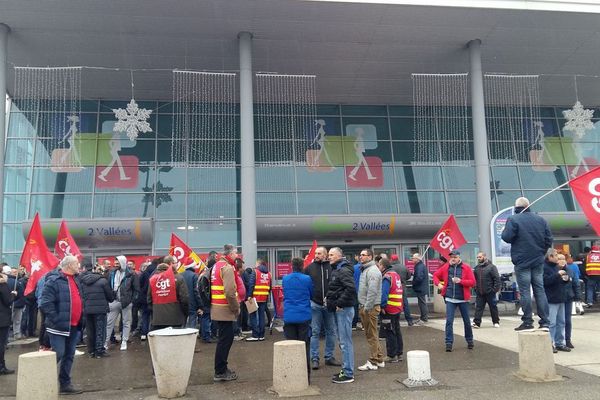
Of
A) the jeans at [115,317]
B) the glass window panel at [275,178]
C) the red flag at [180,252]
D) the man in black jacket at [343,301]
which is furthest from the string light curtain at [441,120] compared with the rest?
the man in black jacket at [343,301]

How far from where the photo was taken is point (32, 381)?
6562mm

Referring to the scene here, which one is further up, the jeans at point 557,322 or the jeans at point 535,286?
the jeans at point 535,286

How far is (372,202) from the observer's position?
2167 cm

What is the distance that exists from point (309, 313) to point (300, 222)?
11.6 meters

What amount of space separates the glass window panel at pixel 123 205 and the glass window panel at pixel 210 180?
1.77 meters

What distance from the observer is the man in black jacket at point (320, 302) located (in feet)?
27.9

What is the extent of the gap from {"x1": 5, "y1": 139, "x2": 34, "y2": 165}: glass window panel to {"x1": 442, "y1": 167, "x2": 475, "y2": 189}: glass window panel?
16825mm

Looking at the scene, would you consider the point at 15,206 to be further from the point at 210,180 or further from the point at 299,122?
the point at 299,122

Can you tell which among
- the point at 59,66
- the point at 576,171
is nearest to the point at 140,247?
the point at 59,66

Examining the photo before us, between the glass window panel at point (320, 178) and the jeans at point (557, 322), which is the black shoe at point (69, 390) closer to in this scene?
the jeans at point (557, 322)

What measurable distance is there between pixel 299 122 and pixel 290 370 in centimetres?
1585

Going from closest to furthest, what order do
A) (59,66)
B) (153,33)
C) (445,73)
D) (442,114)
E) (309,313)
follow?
1. (309,313)
2. (153,33)
3. (59,66)
4. (445,73)
5. (442,114)

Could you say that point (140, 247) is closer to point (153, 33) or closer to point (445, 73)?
point (153, 33)

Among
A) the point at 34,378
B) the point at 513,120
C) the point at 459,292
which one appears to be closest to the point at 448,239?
the point at 459,292
